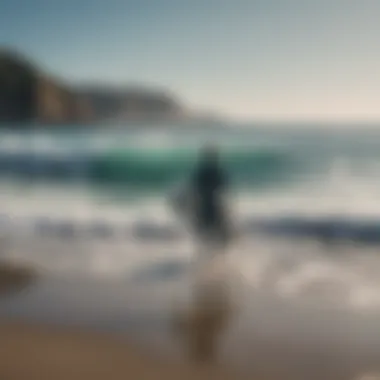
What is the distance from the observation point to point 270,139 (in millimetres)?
2318

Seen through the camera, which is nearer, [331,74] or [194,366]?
[194,366]

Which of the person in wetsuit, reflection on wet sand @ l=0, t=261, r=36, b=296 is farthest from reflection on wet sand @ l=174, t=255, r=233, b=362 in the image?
reflection on wet sand @ l=0, t=261, r=36, b=296

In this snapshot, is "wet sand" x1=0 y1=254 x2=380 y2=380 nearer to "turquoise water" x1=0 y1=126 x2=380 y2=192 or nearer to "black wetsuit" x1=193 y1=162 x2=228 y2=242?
"black wetsuit" x1=193 y1=162 x2=228 y2=242

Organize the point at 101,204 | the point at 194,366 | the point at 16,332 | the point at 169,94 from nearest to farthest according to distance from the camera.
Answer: the point at 194,366, the point at 16,332, the point at 169,94, the point at 101,204

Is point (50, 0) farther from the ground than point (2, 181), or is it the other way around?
point (50, 0)

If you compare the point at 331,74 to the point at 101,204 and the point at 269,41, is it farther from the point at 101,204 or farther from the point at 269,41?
the point at 101,204

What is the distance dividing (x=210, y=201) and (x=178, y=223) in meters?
0.17

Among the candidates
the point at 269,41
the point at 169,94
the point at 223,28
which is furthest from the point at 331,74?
the point at 169,94

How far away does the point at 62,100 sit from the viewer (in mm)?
2334

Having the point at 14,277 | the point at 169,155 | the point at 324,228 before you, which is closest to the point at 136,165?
the point at 169,155

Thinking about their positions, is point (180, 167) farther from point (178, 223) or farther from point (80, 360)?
point (80, 360)

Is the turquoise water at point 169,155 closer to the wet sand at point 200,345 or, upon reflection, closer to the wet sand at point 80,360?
the wet sand at point 200,345

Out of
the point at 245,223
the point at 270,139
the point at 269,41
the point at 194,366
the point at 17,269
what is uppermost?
the point at 269,41

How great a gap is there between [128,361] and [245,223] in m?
0.80
